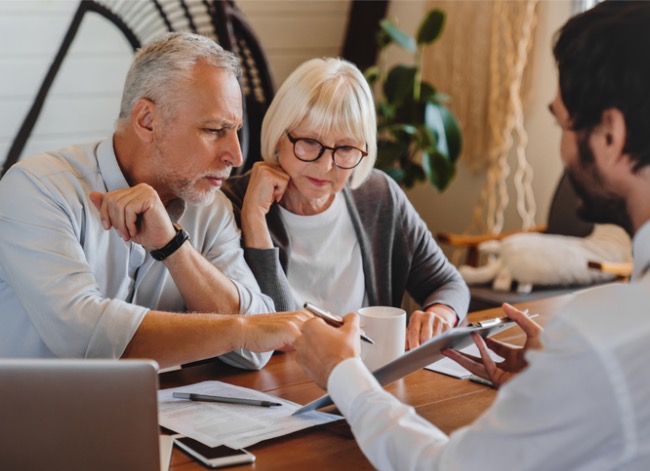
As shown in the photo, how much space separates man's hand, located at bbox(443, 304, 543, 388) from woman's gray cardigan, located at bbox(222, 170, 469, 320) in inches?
22.7

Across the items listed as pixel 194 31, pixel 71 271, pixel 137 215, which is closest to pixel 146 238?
pixel 137 215

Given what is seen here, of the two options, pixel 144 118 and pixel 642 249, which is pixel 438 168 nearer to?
pixel 144 118

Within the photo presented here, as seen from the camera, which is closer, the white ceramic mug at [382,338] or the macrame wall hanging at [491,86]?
the white ceramic mug at [382,338]

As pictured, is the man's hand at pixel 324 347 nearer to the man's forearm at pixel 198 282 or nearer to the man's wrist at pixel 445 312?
the man's forearm at pixel 198 282

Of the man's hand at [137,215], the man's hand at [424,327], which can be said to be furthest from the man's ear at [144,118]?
the man's hand at [424,327]

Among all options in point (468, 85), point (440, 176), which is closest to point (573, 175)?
point (440, 176)

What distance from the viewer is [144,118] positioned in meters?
1.80

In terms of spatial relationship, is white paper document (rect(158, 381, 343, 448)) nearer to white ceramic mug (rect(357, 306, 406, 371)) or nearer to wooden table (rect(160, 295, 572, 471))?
wooden table (rect(160, 295, 572, 471))

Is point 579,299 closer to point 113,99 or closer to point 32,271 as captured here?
point 32,271

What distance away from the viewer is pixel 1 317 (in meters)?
1.62

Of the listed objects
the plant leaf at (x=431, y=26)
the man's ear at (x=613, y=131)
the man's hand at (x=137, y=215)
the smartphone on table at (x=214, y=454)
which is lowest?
the smartphone on table at (x=214, y=454)

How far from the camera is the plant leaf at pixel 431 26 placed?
13.3ft

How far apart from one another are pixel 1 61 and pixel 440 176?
211 cm

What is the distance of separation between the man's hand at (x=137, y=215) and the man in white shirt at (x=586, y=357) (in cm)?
62
